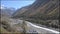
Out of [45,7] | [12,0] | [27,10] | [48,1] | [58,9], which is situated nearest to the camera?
[12,0]

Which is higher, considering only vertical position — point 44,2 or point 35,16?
point 44,2

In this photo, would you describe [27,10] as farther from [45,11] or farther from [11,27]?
[11,27]

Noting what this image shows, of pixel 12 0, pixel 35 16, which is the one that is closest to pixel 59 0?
pixel 35 16

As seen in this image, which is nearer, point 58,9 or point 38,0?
point 58,9

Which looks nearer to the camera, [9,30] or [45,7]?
[9,30]

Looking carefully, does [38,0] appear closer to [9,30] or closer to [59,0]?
[59,0]

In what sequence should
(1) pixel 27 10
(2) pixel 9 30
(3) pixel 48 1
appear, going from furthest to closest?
1. (3) pixel 48 1
2. (1) pixel 27 10
3. (2) pixel 9 30

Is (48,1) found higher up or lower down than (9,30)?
higher up

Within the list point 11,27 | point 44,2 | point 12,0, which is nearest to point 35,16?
point 44,2

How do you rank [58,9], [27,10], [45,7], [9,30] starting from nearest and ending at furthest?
[9,30] < [27,10] < [58,9] < [45,7]
